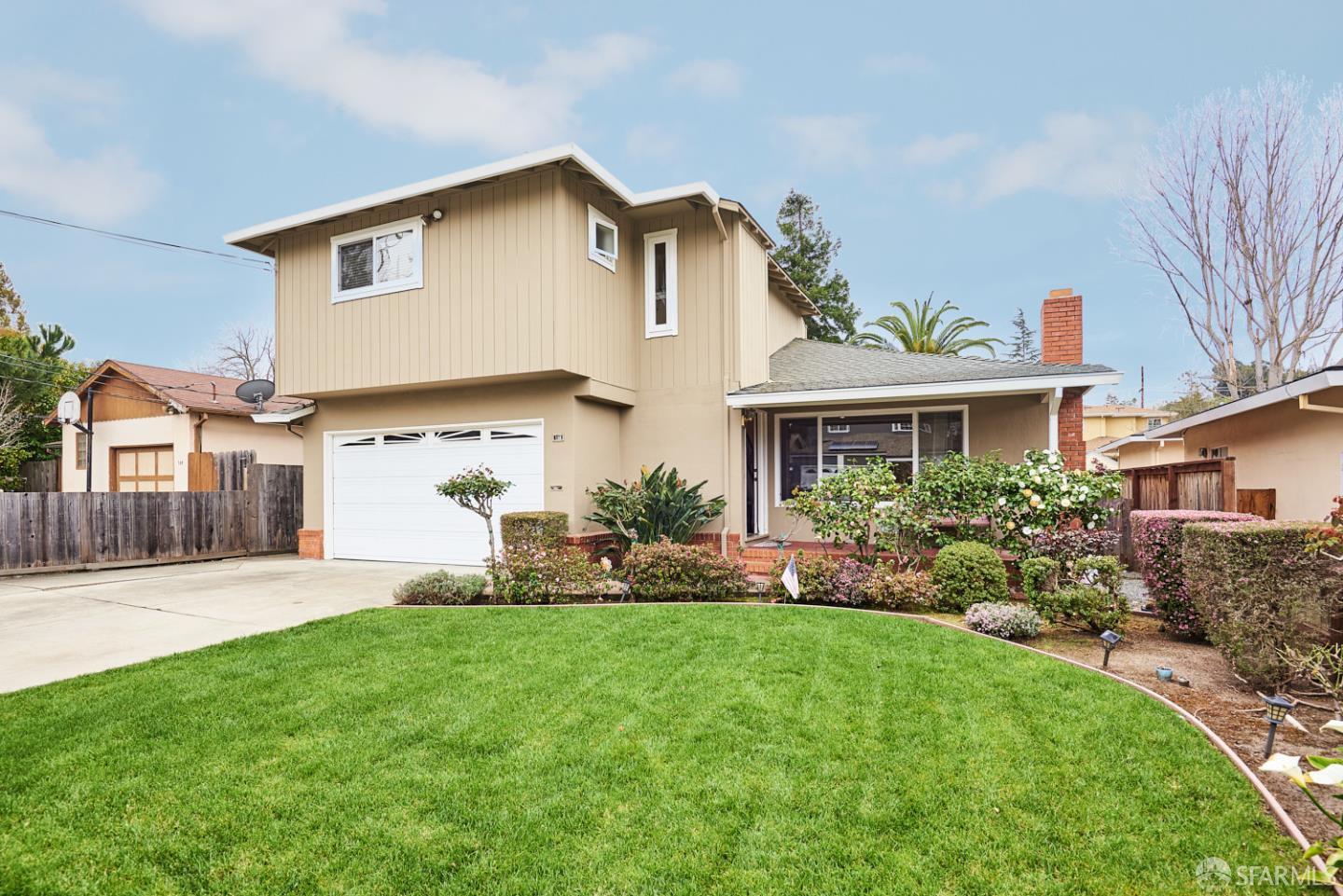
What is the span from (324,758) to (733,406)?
23.6 ft

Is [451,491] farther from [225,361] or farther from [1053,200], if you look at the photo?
[225,361]

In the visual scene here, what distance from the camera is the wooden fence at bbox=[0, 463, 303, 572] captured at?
10.2 meters

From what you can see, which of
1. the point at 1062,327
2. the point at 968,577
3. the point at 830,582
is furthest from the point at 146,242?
the point at 1062,327

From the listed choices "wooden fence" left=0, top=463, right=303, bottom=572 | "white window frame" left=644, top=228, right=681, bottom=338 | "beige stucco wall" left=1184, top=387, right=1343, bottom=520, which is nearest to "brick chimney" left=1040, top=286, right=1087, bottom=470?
"beige stucco wall" left=1184, top=387, right=1343, bottom=520

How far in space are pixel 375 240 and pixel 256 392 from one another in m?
6.92

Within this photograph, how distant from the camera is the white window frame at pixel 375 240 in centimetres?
991

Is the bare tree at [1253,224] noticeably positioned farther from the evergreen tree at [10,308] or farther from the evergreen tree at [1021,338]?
the evergreen tree at [10,308]

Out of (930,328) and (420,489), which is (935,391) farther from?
(930,328)

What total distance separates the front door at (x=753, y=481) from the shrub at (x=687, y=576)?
10.8 ft

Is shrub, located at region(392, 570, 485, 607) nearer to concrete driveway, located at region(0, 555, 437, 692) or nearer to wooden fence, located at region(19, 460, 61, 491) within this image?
concrete driveway, located at region(0, 555, 437, 692)

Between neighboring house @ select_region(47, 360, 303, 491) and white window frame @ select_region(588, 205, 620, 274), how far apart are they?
971cm

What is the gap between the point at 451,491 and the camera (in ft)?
26.1

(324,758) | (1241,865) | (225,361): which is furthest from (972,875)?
(225,361)

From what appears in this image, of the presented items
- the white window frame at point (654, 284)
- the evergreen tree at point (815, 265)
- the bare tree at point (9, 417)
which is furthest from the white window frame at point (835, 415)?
the bare tree at point (9, 417)
